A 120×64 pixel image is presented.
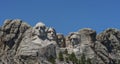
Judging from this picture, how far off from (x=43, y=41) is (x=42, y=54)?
14.2 feet

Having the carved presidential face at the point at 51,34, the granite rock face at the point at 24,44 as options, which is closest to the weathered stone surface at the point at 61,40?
the carved presidential face at the point at 51,34

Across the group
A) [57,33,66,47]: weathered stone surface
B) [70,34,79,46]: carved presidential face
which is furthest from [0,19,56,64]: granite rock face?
[57,33,66,47]: weathered stone surface

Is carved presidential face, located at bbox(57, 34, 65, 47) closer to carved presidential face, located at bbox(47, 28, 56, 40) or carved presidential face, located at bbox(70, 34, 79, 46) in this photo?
carved presidential face, located at bbox(70, 34, 79, 46)

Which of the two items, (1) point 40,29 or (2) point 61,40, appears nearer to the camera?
(1) point 40,29

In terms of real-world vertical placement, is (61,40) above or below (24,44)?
above

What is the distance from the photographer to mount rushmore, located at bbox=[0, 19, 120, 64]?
127438 mm

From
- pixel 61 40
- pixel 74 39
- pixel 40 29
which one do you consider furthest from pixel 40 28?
pixel 61 40

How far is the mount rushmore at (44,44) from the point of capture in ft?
418

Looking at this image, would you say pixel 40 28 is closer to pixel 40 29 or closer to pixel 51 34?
pixel 40 29

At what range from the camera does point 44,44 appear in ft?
425

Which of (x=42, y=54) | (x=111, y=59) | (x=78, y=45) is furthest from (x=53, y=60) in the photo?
(x=111, y=59)

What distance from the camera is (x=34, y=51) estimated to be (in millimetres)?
127500

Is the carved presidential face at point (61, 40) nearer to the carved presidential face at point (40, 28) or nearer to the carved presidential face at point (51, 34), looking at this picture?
the carved presidential face at point (51, 34)

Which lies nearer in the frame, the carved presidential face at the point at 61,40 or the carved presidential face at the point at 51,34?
the carved presidential face at the point at 51,34
